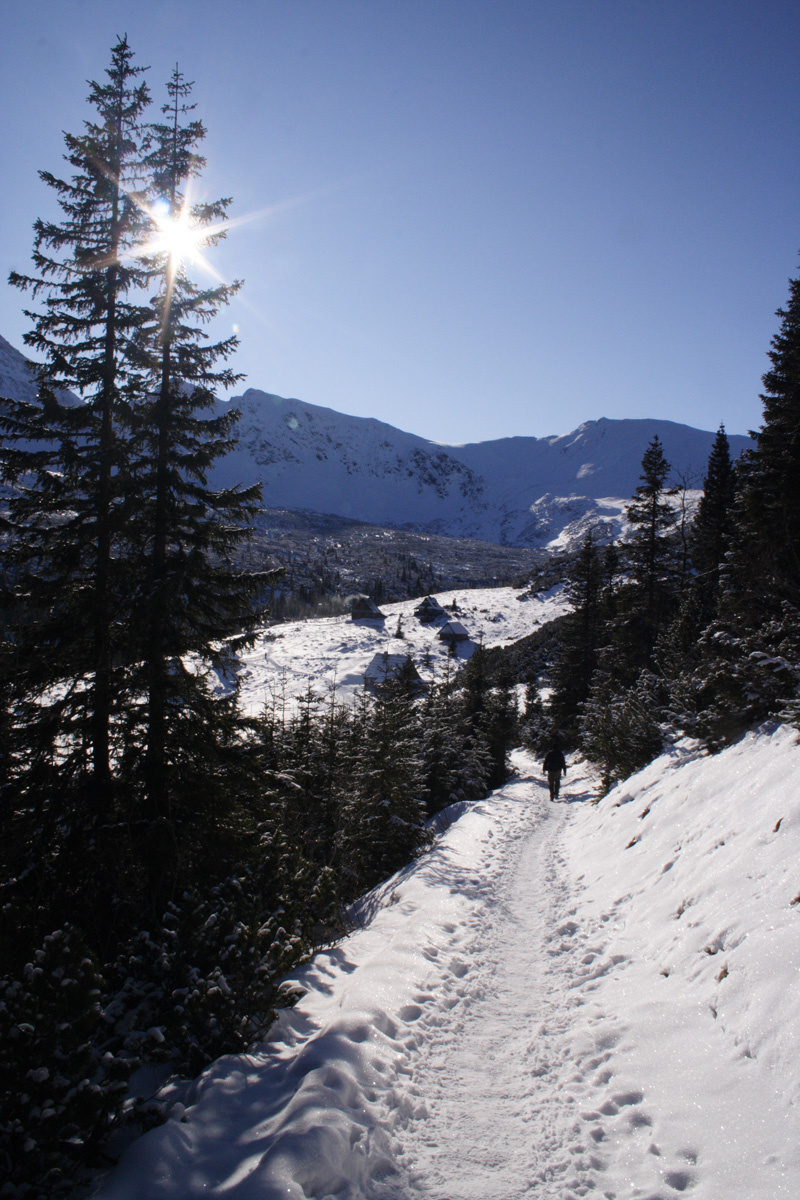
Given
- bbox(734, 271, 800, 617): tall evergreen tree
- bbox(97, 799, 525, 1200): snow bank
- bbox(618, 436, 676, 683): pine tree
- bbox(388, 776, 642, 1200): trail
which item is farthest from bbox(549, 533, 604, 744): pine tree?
bbox(97, 799, 525, 1200): snow bank

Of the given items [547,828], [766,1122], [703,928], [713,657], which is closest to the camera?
[766,1122]

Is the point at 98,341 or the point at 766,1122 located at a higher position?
the point at 98,341

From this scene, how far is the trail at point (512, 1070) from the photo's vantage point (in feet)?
11.4

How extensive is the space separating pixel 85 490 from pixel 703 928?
9.72 meters

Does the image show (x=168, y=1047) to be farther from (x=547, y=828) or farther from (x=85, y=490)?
(x=547, y=828)

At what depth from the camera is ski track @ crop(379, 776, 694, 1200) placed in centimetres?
337

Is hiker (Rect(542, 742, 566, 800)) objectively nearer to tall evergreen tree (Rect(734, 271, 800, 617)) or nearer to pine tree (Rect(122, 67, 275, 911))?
tall evergreen tree (Rect(734, 271, 800, 617))

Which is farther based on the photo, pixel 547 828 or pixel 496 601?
pixel 496 601

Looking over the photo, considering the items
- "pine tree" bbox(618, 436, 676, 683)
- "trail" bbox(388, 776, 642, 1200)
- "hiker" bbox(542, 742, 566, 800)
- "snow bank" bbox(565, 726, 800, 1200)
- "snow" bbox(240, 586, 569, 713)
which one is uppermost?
"pine tree" bbox(618, 436, 676, 683)

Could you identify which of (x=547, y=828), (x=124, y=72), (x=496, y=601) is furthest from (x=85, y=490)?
(x=496, y=601)

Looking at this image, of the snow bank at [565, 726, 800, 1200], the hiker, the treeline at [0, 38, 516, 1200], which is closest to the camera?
the snow bank at [565, 726, 800, 1200]

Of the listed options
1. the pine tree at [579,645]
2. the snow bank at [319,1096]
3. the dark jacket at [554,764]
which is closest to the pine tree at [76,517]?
the snow bank at [319,1096]

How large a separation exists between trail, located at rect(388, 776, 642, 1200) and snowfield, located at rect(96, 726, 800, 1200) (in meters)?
0.02

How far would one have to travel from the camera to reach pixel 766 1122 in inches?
126
